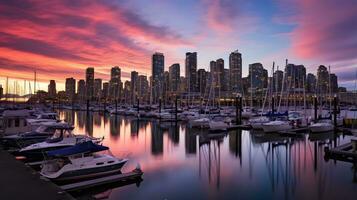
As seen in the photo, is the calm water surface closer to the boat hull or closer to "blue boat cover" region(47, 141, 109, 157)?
the boat hull

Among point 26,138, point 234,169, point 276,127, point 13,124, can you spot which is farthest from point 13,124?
point 276,127

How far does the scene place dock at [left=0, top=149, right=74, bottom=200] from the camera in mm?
11945

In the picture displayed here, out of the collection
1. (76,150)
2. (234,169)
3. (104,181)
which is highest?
(76,150)

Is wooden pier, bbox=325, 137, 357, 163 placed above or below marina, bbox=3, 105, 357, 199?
above

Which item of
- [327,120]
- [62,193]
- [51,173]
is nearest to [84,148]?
[51,173]

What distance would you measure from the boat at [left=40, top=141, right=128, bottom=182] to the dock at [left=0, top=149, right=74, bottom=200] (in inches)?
65.8

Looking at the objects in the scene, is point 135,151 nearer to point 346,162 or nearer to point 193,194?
point 193,194

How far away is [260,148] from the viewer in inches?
→ 1291

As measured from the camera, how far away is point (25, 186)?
13328 mm

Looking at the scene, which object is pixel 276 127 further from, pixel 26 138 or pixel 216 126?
pixel 26 138

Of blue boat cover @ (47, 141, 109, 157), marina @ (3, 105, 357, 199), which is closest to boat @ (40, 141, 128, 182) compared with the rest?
blue boat cover @ (47, 141, 109, 157)

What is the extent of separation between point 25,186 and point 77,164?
4803 mm

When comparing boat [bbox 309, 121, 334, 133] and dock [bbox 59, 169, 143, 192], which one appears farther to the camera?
boat [bbox 309, 121, 334, 133]

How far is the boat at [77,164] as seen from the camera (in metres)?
17.7
